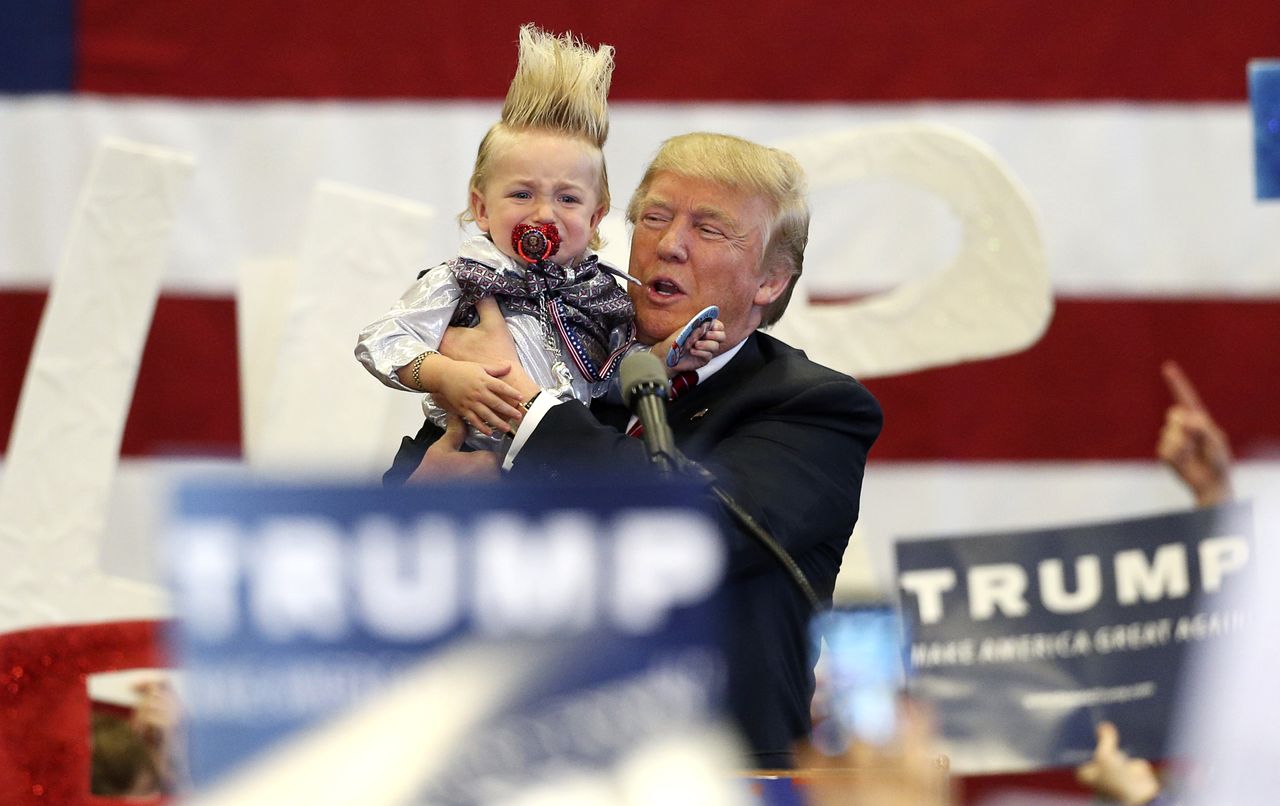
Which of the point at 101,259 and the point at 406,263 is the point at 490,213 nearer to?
the point at 406,263

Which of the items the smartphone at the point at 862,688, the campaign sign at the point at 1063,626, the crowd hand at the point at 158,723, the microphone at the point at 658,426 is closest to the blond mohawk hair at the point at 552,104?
the microphone at the point at 658,426

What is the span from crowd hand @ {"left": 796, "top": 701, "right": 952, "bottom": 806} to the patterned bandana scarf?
973 millimetres

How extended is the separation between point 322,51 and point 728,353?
1854 millimetres

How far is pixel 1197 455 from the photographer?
2844 millimetres

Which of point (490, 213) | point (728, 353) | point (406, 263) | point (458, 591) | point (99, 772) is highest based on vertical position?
point (406, 263)

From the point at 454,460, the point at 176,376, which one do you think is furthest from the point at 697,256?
the point at 176,376

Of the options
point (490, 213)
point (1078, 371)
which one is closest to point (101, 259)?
point (490, 213)

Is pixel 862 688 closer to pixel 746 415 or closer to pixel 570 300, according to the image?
pixel 746 415

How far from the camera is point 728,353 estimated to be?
6.11ft

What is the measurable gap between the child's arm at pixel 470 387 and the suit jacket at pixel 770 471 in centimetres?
6

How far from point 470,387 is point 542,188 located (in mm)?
266

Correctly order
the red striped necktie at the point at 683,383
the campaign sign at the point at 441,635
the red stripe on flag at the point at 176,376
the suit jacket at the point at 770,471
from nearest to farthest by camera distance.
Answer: the campaign sign at the point at 441,635
the suit jacket at the point at 770,471
the red striped necktie at the point at 683,383
the red stripe on flag at the point at 176,376

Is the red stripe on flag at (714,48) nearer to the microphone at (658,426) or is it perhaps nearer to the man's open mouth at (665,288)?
the man's open mouth at (665,288)

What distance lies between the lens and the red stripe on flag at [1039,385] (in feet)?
10.9
